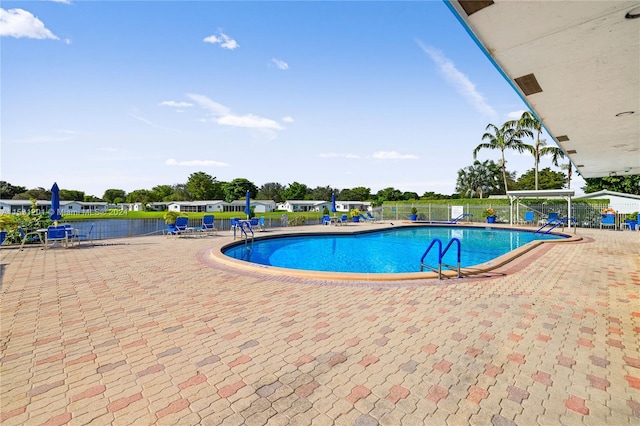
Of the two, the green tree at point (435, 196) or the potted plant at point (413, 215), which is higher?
the green tree at point (435, 196)

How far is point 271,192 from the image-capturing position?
10731 centimetres

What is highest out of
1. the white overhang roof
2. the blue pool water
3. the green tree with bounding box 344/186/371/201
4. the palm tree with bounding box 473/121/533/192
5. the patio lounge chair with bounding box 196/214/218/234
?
the palm tree with bounding box 473/121/533/192

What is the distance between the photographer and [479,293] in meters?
5.30

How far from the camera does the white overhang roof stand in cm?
288

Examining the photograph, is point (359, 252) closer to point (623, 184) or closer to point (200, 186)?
point (623, 184)

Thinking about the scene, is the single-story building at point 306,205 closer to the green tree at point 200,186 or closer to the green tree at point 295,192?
the green tree at point 295,192

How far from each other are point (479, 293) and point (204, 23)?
1179 centimetres

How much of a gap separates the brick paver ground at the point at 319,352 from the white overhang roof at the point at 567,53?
133 inches

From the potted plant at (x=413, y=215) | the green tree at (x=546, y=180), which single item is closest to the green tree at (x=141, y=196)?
the potted plant at (x=413, y=215)

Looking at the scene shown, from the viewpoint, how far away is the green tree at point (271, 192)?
4168 inches

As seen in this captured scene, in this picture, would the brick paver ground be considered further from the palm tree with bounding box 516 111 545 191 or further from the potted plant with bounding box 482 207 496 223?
the palm tree with bounding box 516 111 545 191

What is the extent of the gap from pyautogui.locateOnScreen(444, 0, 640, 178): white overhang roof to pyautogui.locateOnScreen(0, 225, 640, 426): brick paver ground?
3.38 metres

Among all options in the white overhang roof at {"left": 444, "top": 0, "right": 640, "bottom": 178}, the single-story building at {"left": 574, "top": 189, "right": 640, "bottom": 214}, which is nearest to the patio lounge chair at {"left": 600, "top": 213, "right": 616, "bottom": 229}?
the single-story building at {"left": 574, "top": 189, "right": 640, "bottom": 214}

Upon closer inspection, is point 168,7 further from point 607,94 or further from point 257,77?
point 607,94
